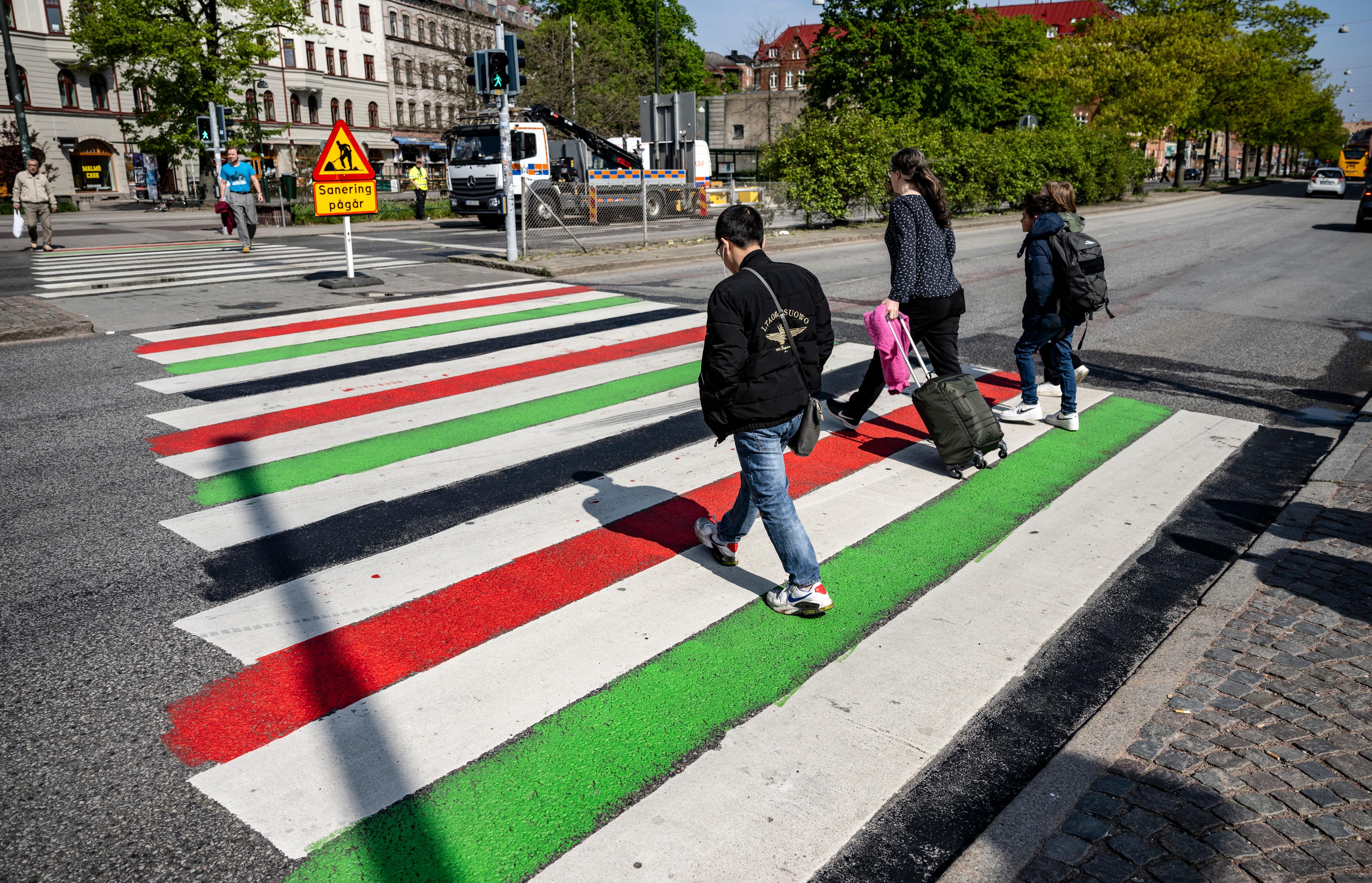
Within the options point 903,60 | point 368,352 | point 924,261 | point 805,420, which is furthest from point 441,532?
point 903,60

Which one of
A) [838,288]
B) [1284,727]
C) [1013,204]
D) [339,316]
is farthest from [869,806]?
[1013,204]

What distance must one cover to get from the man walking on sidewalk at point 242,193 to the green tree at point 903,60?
35.5 m

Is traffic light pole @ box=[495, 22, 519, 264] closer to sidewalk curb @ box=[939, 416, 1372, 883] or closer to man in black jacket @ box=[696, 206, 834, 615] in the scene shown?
man in black jacket @ box=[696, 206, 834, 615]

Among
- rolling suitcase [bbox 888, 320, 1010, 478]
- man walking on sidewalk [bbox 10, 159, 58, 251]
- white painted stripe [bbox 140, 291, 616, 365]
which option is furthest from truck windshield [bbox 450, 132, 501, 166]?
rolling suitcase [bbox 888, 320, 1010, 478]

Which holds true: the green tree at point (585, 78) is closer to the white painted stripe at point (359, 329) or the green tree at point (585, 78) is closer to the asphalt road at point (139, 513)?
the asphalt road at point (139, 513)

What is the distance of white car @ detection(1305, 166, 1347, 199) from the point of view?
52.3 metres

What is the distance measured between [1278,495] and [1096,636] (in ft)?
8.99

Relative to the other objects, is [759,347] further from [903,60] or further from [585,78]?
[585,78]

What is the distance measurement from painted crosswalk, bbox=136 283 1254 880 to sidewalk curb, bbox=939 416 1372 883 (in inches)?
14.4

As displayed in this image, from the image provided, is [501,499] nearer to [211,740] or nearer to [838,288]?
[211,740]

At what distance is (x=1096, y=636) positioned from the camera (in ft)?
13.6

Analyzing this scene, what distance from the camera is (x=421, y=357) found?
9188 mm

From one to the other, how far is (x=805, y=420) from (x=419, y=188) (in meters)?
28.6

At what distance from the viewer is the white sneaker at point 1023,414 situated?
730cm
